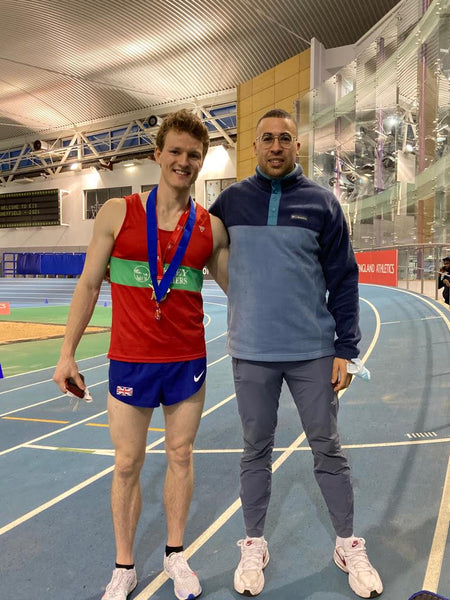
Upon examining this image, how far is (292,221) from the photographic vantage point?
5.63 feet

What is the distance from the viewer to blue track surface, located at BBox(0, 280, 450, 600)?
183 cm

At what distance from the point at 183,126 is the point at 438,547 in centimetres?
200

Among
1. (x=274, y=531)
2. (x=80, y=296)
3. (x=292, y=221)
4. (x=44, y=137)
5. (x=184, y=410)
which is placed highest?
(x=44, y=137)

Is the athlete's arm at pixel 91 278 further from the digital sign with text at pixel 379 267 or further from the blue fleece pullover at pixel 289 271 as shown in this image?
the digital sign with text at pixel 379 267

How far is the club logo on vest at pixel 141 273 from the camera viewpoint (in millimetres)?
1619

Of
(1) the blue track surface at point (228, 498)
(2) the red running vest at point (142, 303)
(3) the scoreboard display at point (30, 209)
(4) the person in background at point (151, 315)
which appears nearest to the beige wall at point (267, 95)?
(3) the scoreboard display at point (30, 209)

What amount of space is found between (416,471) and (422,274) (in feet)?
25.3

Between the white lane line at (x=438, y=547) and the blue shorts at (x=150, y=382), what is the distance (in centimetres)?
116

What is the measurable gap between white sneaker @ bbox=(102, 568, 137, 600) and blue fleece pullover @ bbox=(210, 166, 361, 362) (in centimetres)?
91

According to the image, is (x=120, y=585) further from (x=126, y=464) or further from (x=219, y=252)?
(x=219, y=252)

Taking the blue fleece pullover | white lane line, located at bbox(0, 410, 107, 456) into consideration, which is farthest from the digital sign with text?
A: the blue fleece pullover

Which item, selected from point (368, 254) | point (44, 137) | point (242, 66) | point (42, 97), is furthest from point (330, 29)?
point (44, 137)

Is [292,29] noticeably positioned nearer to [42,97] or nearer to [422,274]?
[422,274]

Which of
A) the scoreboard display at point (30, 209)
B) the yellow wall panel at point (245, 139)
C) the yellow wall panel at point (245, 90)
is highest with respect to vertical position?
the yellow wall panel at point (245, 90)
